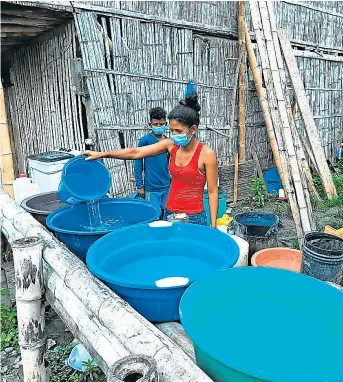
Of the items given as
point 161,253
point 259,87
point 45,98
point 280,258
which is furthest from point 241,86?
point 161,253

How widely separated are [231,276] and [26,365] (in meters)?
1.58

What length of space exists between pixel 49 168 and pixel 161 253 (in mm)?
3065

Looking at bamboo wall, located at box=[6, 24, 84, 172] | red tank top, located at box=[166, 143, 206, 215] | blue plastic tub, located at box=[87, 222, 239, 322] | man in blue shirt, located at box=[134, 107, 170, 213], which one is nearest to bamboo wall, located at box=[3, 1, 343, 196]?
bamboo wall, located at box=[6, 24, 84, 172]

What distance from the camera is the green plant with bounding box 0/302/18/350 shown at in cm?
321

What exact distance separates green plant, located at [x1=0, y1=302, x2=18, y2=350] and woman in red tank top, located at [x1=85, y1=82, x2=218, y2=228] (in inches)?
74.5

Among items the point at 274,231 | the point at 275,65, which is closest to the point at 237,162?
the point at 275,65

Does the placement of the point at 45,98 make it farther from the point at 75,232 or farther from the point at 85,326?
the point at 85,326

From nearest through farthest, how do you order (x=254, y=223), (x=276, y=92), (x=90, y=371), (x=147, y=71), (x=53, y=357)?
(x=90, y=371)
(x=53, y=357)
(x=254, y=223)
(x=276, y=92)
(x=147, y=71)

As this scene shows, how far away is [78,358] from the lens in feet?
9.18

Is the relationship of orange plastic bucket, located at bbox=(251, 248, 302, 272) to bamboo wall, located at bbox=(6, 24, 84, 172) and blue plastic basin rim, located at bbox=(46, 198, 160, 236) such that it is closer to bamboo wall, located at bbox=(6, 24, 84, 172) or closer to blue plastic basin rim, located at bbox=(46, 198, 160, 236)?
blue plastic basin rim, located at bbox=(46, 198, 160, 236)

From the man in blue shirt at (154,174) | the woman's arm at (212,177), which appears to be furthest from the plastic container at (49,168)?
the woman's arm at (212,177)

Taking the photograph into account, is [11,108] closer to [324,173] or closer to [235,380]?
[324,173]

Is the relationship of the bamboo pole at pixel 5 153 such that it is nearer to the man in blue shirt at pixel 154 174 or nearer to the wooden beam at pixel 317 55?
the man in blue shirt at pixel 154 174

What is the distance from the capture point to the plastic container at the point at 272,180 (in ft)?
26.1
